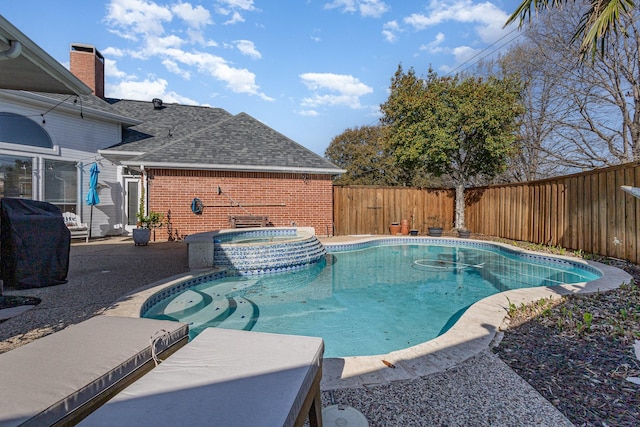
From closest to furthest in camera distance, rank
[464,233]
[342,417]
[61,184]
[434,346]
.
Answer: [342,417] → [434,346] → [61,184] → [464,233]

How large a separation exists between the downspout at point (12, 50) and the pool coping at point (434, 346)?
2842mm

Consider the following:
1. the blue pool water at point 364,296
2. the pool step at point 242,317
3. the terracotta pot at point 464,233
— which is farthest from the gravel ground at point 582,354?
the terracotta pot at point 464,233

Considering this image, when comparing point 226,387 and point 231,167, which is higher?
point 231,167

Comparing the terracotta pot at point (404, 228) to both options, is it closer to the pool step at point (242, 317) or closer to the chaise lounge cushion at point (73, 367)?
the pool step at point (242, 317)

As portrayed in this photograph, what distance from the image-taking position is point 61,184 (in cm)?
1047

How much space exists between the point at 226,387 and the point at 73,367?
843 millimetres

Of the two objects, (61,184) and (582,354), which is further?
(61,184)

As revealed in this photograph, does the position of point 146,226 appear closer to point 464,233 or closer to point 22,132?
point 22,132

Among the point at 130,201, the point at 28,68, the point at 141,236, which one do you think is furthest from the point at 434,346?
the point at 130,201

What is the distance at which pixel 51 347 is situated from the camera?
1.78 metres

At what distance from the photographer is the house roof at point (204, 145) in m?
10.7

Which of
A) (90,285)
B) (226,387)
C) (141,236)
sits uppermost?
(141,236)

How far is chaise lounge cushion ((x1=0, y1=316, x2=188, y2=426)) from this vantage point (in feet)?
4.26

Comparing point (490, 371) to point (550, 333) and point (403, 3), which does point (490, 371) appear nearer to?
point (550, 333)
